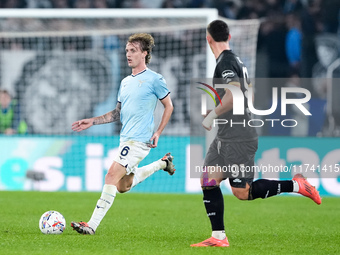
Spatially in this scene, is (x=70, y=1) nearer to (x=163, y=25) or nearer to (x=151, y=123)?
(x=163, y=25)

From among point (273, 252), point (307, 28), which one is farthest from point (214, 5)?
point (273, 252)

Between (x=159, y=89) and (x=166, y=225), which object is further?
(x=166, y=225)

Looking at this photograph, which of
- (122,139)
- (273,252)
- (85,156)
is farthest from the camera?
(85,156)

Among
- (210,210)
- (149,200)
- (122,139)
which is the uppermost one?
(122,139)

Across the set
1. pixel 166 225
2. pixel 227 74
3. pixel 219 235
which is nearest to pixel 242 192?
pixel 219 235

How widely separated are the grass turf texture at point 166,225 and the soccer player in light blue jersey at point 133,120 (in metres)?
0.43

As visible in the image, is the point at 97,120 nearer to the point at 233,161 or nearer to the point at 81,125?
the point at 81,125

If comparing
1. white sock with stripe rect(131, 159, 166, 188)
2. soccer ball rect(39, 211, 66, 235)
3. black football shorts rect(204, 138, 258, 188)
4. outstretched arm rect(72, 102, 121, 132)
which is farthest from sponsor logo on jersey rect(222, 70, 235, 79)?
soccer ball rect(39, 211, 66, 235)

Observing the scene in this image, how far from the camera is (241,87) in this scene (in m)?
6.73

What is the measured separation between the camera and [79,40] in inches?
674

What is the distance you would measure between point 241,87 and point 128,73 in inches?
370

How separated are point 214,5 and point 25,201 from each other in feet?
32.2

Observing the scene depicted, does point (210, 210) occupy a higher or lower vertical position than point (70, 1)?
lower

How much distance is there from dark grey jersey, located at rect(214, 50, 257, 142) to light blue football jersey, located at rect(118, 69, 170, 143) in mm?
1119
